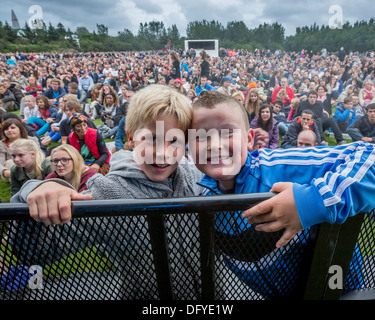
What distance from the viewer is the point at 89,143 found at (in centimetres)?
475

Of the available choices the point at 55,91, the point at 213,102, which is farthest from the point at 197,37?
the point at 213,102

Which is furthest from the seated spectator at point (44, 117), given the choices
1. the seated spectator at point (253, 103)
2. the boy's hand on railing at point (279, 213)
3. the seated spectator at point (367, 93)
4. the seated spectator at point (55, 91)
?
the seated spectator at point (367, 93)

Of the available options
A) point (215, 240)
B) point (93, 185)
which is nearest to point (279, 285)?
point (215, 240)

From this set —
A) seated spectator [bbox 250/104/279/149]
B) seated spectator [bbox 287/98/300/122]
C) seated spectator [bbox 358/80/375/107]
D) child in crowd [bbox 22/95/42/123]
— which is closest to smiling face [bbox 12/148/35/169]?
seated spectator [bbox 250/104/279/149]

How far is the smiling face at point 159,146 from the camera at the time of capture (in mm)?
1141

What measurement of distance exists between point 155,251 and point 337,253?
64cm

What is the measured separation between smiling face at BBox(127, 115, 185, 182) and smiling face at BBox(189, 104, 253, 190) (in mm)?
79

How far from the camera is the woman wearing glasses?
3203 millimetres

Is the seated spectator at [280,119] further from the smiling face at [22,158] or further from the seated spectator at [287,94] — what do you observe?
the smiling face at [22,158]

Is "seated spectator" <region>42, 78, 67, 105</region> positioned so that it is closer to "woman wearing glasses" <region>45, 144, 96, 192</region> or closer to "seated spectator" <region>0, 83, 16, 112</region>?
"seated spectator" <region>0, 83, 16, 112</region>

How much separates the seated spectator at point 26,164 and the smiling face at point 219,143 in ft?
11.1

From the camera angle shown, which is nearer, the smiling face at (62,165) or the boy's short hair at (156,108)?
the boy's short hair at (156,108)

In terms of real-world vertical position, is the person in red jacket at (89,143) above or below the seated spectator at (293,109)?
below
